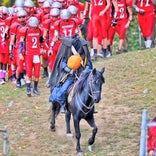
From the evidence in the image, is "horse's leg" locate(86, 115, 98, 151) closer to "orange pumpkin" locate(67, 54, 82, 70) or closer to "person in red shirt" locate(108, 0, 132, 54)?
"orange pumpkin" locate(67, 54, 82, 70)

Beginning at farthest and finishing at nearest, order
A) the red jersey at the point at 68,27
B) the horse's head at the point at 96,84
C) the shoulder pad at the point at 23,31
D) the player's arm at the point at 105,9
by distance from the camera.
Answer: the player's arm at the point at 105,9 → the shoulder pad at the point at 23,31 → the red jersey at the point at 68,27 → the horse's head at the point at 96,84

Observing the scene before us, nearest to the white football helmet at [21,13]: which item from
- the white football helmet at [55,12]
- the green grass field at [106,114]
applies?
the white football helmet at [55,12]

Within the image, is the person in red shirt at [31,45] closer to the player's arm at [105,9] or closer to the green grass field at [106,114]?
the green grass field at [106,114]

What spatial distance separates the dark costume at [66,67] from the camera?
1347cm

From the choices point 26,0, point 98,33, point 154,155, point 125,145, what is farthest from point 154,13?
point 154,155

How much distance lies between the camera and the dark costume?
13.5 m

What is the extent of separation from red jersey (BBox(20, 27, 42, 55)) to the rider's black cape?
10.5 feet

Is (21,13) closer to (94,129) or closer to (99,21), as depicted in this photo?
(99,21)

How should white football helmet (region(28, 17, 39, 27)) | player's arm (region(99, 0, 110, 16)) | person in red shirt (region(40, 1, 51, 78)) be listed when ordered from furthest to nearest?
player's arm (region(99, 0, 110, 16))
person in red shirt (region(40, 1, 51, 78))
white football helmet (region(28, 17, 39, 27))

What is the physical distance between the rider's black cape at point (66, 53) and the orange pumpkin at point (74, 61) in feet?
0.86

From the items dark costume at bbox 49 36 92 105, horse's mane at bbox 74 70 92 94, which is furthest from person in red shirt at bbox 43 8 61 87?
horse's mane at bbox 74 70 92 94

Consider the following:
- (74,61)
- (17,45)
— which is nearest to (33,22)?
(17,45)

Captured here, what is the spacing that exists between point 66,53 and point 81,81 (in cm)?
115

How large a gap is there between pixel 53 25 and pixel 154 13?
3.58 m
